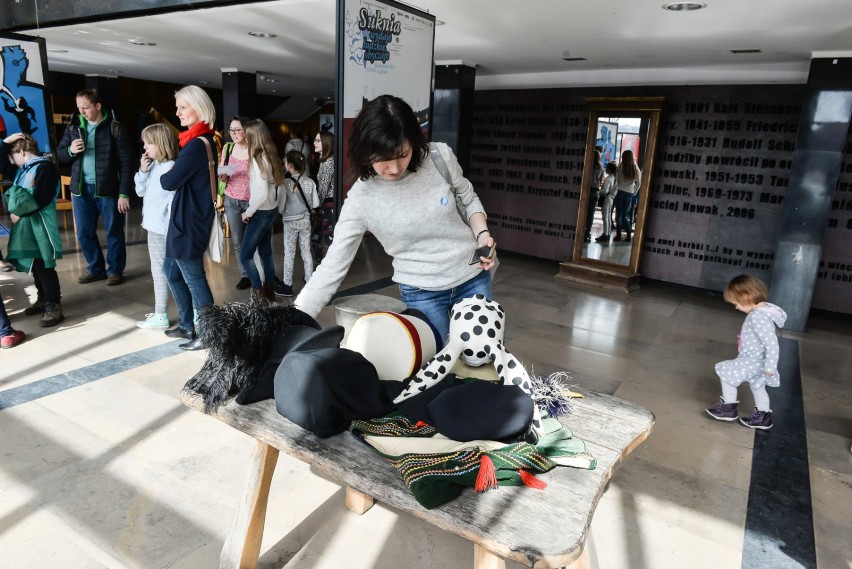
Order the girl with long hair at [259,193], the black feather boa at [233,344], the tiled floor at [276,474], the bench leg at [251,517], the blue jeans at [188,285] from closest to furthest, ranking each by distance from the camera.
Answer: the black feather boa at [233,344] → the bench leg at [251,517] → the tiled floor at [276,474] → the blue jeans at [188,285] → the girl with long hair at [259,193]

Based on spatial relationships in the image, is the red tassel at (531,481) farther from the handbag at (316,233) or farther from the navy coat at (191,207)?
the handbag at (316,233)

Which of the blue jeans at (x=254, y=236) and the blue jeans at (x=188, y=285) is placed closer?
the blue jeans at (x=188, y=285)

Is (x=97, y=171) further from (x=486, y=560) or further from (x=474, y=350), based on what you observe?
(x=486, y=560)

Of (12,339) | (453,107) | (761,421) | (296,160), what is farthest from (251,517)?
(453,107)

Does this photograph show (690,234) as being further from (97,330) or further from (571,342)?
(97,330)

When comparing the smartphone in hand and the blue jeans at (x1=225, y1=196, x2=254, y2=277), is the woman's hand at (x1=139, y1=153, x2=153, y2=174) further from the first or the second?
the smartphone in hand

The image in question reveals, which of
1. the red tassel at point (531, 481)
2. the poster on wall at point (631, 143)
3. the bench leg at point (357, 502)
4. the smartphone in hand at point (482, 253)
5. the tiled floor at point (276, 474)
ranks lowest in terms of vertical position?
the tiled floor at point (276, 474)

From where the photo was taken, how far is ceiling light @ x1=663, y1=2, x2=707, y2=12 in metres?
3.69

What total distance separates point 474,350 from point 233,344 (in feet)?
2.39

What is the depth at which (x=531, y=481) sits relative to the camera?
1.38 m

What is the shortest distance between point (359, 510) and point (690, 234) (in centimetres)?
564

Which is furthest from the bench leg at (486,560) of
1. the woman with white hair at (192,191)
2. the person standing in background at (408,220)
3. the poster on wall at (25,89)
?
the poster on wall at (25,89)

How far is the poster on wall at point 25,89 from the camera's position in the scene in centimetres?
476

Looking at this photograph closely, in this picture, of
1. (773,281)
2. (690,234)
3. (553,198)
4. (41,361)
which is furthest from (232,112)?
(773,281)
